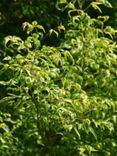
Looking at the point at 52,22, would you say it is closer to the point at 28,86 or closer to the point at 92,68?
the point at 92,68

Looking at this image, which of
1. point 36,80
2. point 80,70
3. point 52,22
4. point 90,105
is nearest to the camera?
point 36,80

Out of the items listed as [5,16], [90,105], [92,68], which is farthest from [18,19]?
[90,105]

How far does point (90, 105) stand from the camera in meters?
3.83

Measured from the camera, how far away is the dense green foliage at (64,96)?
3.68 metres

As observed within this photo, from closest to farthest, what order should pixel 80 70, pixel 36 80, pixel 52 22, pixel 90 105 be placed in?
1. pixel 36 80
2. pixel 90 105
3. pixel 80 70
4. pixel 52 22

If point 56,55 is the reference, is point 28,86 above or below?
below

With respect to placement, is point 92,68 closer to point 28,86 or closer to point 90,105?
point 90,105

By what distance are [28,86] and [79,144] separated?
0.75 m

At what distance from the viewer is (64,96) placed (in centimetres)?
384

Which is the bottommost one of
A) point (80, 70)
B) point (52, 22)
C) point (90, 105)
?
point (90, 105)

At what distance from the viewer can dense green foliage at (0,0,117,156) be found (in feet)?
12.1

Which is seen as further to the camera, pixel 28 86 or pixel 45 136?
pixel 45 136

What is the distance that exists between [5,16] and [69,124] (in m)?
3.52

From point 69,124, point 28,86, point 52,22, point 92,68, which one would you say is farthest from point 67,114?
point 52,22
